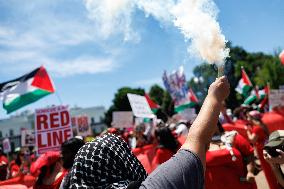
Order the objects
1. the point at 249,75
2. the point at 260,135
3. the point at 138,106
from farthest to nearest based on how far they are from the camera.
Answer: the point at 249,75 → the point at 138,106 → the point at 260,135

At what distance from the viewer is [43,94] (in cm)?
1042

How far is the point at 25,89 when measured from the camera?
1049cm

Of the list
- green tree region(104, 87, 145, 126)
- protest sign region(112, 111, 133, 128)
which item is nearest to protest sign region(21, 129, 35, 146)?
protest sign region(112, 111, 133, 128)

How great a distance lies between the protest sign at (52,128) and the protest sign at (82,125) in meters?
7.10

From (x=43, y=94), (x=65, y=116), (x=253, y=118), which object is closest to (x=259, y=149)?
(x=253, y=118)

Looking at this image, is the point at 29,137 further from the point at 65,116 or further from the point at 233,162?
the point at 233,162

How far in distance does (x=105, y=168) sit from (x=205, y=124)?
1.38 feet

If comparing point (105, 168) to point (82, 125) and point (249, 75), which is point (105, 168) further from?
point (249, 75)

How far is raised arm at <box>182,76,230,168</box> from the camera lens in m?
1.63

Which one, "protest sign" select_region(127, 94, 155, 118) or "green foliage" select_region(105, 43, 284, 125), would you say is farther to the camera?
"green foliage" select_region(105, 43, 284, 125)

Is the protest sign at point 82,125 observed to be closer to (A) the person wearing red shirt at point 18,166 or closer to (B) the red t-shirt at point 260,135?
(A) the person wearing red shirt at point 18,166

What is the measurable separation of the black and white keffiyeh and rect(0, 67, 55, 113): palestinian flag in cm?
884

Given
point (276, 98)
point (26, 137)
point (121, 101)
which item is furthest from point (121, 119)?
point (121, 101)

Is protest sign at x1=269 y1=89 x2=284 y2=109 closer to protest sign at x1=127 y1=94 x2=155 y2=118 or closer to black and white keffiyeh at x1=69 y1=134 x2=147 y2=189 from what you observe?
protest sign at x1=127 y1=94 x2=155 y2=118
